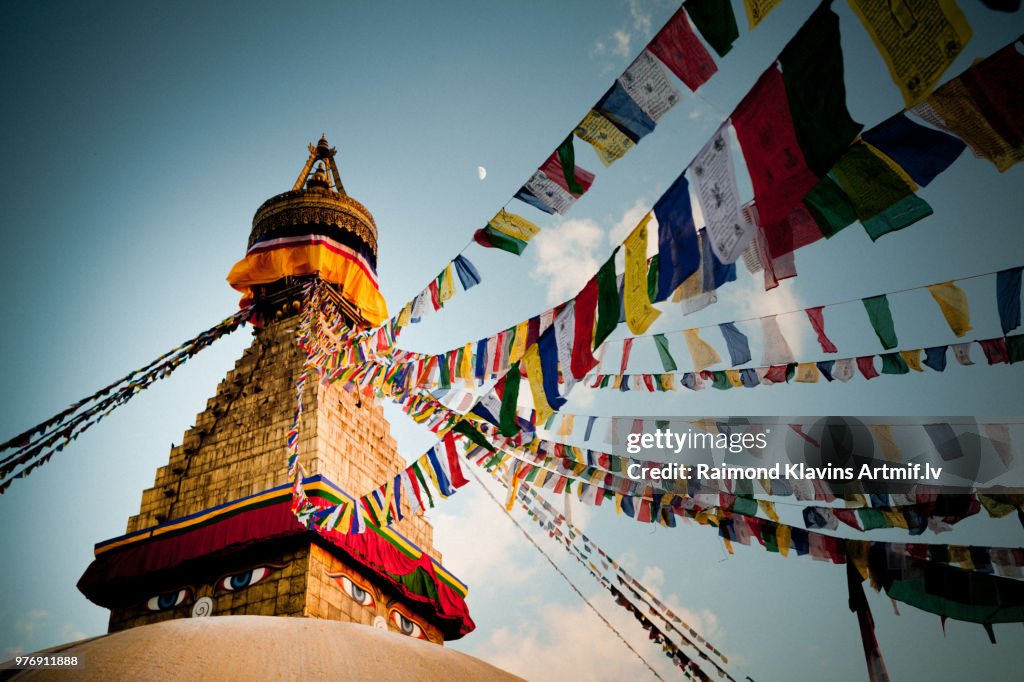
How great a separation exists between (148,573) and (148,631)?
4087 millimetres

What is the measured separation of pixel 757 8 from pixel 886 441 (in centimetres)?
337

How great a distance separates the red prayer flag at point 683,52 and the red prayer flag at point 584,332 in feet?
3.96

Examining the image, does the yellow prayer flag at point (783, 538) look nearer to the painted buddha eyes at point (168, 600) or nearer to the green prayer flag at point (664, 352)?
the green prayer flag at point (664, 352)

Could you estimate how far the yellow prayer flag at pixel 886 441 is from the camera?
4.68 m

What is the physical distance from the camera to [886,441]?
15.4 ft

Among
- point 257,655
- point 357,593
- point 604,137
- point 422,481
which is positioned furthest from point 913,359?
point 357,593

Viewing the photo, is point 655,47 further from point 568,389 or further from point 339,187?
point 339,187

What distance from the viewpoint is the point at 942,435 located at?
179 inches

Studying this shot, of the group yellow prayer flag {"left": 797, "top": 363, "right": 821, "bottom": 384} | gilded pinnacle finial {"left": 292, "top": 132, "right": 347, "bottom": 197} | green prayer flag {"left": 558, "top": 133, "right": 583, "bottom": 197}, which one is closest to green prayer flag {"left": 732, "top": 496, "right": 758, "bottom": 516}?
yellow prayer flag {"left": 797, "top": 363, "right": 821, "bottom": 384}

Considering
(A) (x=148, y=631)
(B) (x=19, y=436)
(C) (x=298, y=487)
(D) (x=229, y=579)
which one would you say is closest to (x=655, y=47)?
(A) (x=148, y=631)

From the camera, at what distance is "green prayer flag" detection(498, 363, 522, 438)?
169 inches

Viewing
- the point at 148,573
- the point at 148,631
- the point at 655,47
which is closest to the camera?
the point at 655,47

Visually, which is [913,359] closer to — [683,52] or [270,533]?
[683,52]

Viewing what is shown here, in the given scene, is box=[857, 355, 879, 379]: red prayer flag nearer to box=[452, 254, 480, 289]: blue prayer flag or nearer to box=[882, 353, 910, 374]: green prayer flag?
box=[882, 353, 910, 374]: green prayer flag
